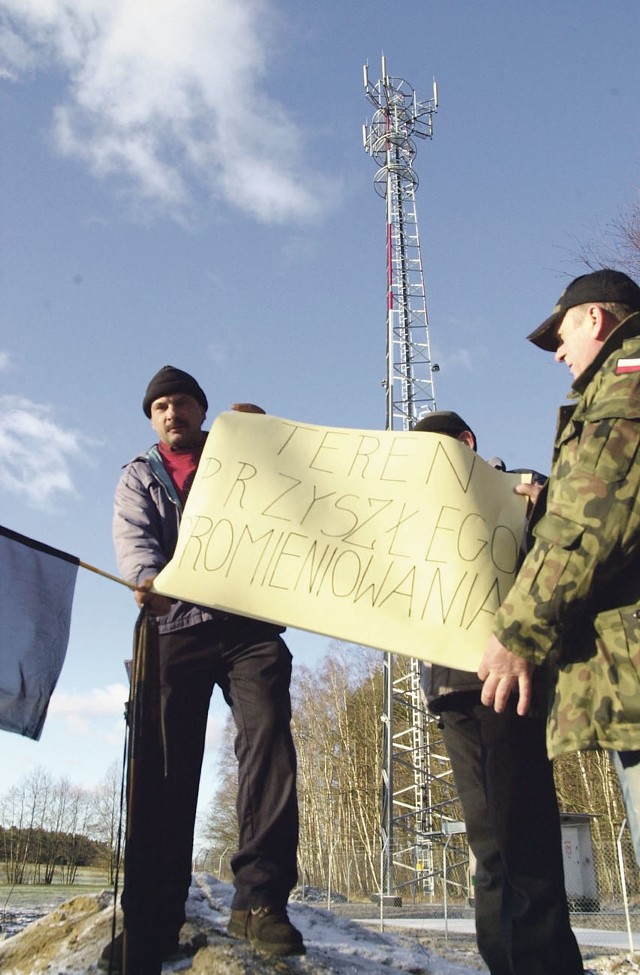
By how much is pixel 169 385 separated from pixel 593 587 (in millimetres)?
2072

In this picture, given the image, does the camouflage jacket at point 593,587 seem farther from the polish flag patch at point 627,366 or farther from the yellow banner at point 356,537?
the yellow banner at point 356,537

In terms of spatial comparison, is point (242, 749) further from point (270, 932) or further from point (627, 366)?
point (627, 366)

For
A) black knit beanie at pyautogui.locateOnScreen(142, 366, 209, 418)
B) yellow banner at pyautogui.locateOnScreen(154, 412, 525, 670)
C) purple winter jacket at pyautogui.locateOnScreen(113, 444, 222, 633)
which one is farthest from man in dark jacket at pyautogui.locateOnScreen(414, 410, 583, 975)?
black knit beanie at pyautogui.locateOnScreen(142, 366, 209, 418)

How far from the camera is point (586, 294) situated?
211 centimetres

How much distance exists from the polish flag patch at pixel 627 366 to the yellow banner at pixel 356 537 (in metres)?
0.71

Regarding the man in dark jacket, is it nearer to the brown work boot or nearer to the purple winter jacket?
the brown work boot

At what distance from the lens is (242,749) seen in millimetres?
2848

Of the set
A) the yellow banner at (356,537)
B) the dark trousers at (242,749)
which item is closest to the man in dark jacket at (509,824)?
the yellow banner at (356,537)

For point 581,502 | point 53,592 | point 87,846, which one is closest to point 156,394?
point 53,592

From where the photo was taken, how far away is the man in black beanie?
263 cm

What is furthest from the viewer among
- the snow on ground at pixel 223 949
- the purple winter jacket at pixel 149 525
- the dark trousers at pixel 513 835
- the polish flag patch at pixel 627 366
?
the purple winter jacket at pixel 149 525

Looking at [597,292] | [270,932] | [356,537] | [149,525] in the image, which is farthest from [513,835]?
[149,525]

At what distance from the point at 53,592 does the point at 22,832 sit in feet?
84.2

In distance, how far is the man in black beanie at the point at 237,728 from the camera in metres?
2.63
